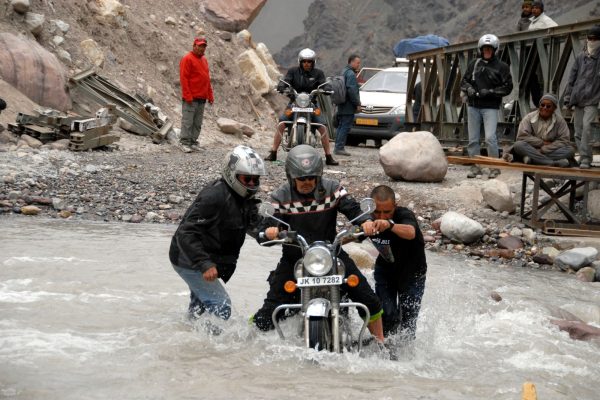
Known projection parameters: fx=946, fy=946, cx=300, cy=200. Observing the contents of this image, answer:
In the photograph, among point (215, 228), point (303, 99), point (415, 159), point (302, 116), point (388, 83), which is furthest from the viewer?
point (388, 83)

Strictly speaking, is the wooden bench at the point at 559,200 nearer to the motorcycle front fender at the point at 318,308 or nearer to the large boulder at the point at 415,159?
the large boulder at the point at 415,159

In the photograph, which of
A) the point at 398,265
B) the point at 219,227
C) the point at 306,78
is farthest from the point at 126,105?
the point at 398,265

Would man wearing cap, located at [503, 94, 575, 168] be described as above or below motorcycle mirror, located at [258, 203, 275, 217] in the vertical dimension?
above

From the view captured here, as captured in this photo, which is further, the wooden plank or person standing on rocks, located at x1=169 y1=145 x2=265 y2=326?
the wooden plank

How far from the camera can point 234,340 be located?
641 cm

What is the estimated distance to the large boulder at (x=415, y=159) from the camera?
13.1m

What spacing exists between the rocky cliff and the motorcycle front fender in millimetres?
34665

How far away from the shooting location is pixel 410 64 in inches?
754

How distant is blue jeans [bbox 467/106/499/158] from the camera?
13062 mm

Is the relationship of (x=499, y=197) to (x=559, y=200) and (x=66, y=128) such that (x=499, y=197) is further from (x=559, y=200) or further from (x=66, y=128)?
(x=66, y=128)

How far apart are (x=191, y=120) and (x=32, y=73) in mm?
3153

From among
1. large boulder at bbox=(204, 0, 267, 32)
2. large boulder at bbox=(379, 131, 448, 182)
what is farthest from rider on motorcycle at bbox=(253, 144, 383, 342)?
large boulder at bbox=(204, 0, 267, 32)

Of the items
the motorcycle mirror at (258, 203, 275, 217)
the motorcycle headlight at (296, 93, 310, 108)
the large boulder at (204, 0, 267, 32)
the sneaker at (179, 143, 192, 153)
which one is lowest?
the motorcycle mirror at (258, 203, 275, 217)

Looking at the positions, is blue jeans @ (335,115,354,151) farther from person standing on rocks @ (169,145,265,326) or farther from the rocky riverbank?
person standing on rocks @ (169,145,265,326)
